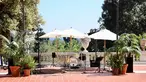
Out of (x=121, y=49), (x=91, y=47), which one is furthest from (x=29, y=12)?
(x=91, y=47)

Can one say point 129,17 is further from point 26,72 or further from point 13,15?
point 26,72

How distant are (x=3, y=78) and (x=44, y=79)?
5.52ft

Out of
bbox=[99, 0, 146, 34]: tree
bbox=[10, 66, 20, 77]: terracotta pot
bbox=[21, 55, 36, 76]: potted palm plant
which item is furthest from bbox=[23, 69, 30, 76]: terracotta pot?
bbox=[99, 0, 146, 34]: tree

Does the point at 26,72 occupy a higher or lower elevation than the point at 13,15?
lower

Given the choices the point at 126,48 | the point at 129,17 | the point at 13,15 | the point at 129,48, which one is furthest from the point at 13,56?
the point at 129,17

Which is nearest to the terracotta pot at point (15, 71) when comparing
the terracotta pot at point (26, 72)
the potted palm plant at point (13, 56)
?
the potted palm plant at point (13, 56)

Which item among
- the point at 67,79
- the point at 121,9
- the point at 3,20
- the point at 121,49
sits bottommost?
the point at 67,79

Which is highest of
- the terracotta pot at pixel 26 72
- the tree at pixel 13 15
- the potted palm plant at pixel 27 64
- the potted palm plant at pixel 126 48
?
the tree at pixel 13 15

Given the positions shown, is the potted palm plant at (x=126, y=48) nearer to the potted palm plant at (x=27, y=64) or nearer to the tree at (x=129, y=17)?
the potted palm plant at (x=27, y=64)

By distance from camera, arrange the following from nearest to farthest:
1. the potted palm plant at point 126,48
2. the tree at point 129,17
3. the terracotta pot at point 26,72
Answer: the terracotta pot at point 26,72, the potted palm plant at point 126,48, the tree at point 129,17

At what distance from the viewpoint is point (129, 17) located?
35.9 m

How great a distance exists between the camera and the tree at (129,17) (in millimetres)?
35969

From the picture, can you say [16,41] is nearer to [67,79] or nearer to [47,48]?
[67,79]

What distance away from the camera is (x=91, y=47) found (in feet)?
126
